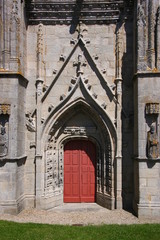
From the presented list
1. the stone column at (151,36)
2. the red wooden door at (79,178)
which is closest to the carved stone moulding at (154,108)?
the stone column at (151,36)

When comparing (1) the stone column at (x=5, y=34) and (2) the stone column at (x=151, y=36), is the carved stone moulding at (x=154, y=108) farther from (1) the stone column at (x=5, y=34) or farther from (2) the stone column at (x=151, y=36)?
(1) the stone column at (x=5, y=34)

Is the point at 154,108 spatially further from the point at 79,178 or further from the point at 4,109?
the point at 4,109

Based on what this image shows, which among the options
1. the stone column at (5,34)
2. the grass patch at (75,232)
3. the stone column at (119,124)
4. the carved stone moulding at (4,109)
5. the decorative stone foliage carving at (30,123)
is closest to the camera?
the grass patch at (75,232)

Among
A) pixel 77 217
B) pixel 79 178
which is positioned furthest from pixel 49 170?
pixel 77 217

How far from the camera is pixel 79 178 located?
876cm

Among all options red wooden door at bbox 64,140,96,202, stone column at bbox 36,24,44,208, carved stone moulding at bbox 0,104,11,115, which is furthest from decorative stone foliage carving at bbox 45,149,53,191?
carved stone moulding at bbox 0,104,11,115

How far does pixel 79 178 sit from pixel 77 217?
5.33 feet

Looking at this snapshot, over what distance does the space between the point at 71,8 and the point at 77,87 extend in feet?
8.65

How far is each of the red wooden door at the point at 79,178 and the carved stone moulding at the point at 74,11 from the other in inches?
177

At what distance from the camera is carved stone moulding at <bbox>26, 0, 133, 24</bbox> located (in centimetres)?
834

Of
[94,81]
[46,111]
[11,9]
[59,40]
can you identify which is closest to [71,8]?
[59,40]

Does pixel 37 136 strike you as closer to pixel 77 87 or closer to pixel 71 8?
pixel 77 87

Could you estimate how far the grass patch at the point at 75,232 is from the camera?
560 cm

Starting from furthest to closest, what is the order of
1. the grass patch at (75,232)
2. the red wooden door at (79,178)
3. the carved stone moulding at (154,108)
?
1. the red wooden door at (79,178)
2. the carved stone moulding at (154,108)
3. the grass patch at (75,232)
